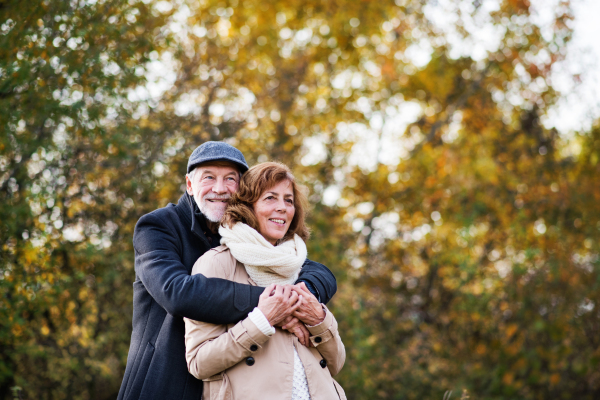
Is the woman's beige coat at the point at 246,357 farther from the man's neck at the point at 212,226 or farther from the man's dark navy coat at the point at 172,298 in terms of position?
the man's neck at the point at 212,226

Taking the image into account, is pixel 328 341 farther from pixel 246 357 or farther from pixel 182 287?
pixel 182 287

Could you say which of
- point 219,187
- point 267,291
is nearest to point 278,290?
point 267,291

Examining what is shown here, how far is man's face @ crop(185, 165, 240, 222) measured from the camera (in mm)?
2855

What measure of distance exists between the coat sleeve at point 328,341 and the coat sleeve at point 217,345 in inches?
10.8

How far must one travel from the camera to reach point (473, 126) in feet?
39.8

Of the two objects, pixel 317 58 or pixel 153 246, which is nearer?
pixel 153 246

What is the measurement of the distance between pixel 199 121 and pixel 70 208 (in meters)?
2.10

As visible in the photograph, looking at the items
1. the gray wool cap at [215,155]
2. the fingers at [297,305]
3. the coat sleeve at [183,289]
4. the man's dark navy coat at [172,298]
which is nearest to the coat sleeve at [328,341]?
the fingers at [297,305]

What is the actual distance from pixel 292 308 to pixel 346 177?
7131 millimetres

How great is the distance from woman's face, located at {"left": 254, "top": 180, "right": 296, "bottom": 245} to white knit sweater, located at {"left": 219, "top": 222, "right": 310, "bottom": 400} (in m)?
0.09

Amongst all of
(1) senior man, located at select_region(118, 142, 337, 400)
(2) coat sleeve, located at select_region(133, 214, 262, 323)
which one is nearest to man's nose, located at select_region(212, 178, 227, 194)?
(1) senior man, located at select_region(118, 142, 337, 400)

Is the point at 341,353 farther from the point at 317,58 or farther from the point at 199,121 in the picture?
the point at 317,58

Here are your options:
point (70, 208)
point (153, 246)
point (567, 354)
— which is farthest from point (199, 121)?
point (567, 354)

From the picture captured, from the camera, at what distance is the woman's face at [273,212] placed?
9.02 feet
